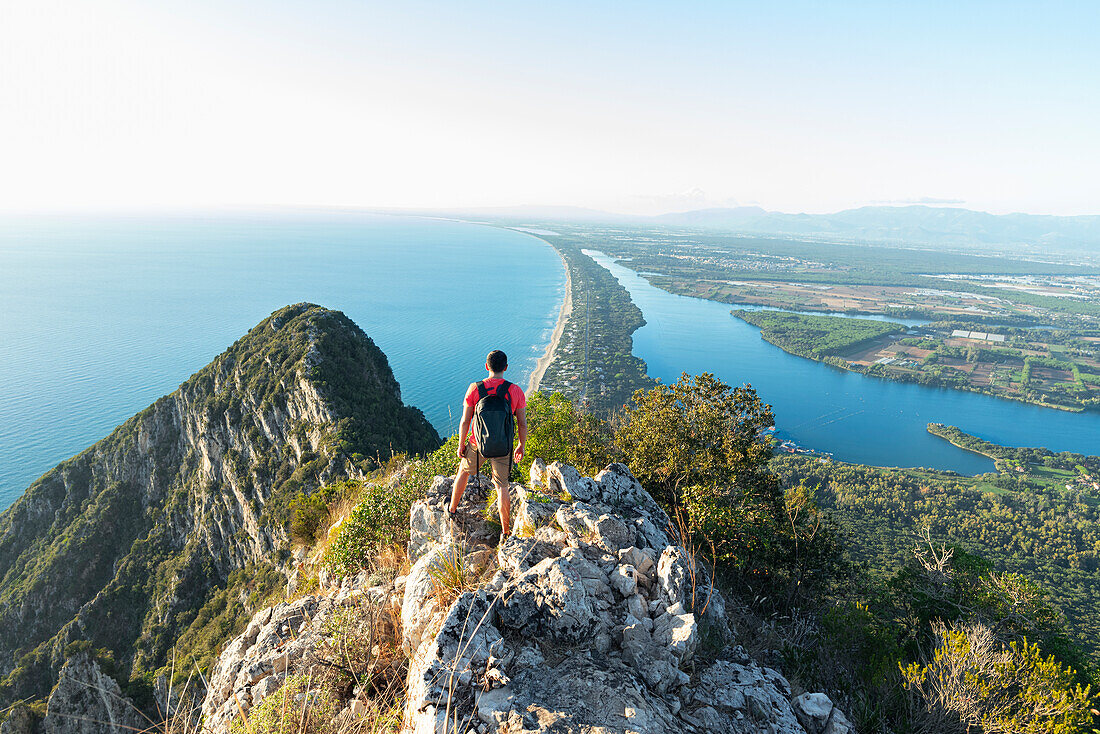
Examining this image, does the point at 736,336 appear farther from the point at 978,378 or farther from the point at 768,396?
the point at 978,378

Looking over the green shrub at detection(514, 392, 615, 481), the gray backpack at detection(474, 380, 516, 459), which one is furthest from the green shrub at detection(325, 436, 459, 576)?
the gray backpack at detection(474, 380, 516, 459)

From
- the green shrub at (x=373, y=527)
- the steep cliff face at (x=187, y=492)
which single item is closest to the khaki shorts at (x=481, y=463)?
the green shrub at (x=373, y=527)

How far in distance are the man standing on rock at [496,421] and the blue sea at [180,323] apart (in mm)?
18982

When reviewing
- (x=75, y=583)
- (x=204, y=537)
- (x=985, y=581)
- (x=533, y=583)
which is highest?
(x=533, y=583)

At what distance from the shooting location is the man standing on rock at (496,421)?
5898 mm

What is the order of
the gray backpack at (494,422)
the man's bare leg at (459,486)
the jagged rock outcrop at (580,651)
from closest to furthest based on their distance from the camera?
the jagged rock outcrop at (580,651), the gray backpack at (494,422), the man's bare leg at (459,486)

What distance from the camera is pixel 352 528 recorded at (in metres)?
8.12

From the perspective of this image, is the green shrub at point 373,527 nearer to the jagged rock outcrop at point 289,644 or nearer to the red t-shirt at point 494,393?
the jagged rock outcrop at point 289,644

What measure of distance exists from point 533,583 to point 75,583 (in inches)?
1734

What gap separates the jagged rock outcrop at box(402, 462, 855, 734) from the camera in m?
3.76

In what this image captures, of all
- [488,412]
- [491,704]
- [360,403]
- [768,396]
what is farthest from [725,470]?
[768,396]

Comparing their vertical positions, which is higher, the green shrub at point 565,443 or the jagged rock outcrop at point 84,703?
the green shrub at point 565,443

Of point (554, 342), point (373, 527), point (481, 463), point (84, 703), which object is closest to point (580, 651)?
point (481, 463)

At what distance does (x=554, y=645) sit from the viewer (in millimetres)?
4457
